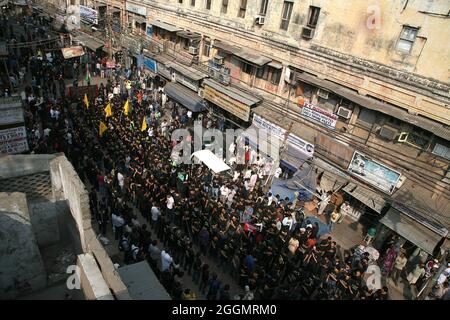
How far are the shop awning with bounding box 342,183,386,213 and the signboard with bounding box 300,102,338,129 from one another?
3244 millimetres

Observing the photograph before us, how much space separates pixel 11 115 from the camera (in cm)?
1473

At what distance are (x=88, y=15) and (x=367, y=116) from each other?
29916mm

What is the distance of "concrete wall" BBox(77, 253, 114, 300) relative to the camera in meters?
6.99

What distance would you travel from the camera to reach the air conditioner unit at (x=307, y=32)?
16.6 m

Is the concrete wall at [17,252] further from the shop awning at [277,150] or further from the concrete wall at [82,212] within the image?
the shop awning at [277,150]

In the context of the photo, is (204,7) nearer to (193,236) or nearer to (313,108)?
(313,108)

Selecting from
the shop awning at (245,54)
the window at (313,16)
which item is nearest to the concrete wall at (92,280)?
the shop awning at (245,54)

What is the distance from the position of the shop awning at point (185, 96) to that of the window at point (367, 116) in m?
10.9

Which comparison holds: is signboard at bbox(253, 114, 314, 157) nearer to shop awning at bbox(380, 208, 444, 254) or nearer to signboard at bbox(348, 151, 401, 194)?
signboard at bbox(348, 151, 401, 194)

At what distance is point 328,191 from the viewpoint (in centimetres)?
1695

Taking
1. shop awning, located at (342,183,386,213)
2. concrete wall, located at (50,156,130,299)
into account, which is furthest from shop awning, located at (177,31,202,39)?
concrete wall, located at (50,156,130,299)

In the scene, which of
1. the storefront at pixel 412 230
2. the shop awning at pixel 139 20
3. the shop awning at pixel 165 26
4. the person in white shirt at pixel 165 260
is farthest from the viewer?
the shop awning at pixel 139 20

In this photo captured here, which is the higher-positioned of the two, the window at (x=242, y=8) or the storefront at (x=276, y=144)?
the window at (x=242, y=8)

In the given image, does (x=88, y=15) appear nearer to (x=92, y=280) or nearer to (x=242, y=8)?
(x=242, y=8)
